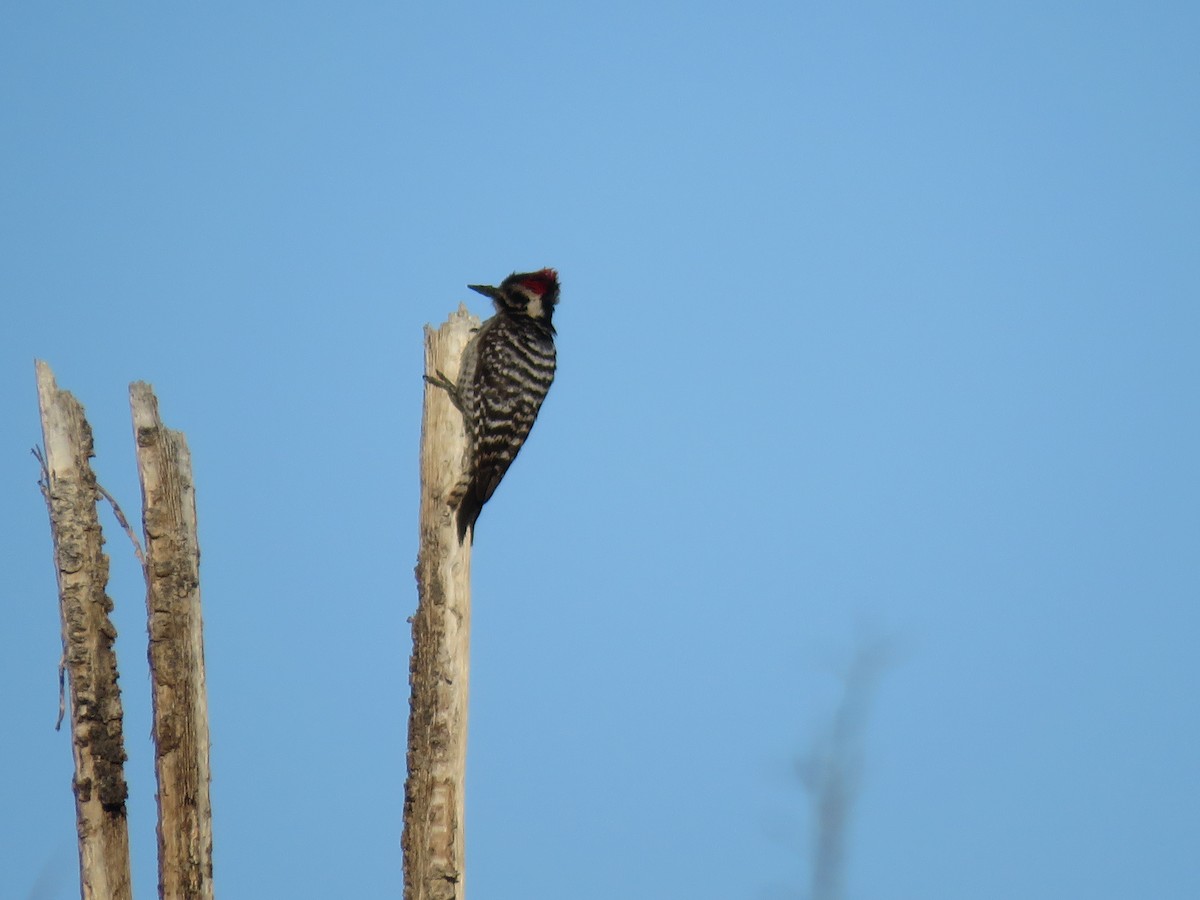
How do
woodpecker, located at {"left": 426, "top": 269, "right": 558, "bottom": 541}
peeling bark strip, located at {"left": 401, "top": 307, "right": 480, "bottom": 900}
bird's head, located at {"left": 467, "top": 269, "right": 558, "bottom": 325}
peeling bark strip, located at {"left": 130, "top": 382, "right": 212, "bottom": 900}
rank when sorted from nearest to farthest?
peeling bark strip, located at {"left": 130, "top": 382, "right": 212, "bottom": 900} → peeling bark strip, located at {"left": 401, "top": 307, "right": 480, "bottom": 900} → woodpecker, located at {"left": 426, "top": 269, "right": 558, "bottom": 541} → bird's head, located at {"left": 467, "top": 269, "right": 558, "bottom": 325}

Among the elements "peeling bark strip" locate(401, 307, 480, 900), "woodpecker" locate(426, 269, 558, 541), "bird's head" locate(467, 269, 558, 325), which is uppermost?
"bird's head" locate(467, 269, 558, 325)

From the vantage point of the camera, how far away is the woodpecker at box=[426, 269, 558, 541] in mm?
5138

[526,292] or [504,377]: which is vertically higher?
[526,292]

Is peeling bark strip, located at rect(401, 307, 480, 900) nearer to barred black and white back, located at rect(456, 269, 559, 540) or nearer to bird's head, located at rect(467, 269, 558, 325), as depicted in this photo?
barred black and white back, located at rect(456, 269, 559, 540)

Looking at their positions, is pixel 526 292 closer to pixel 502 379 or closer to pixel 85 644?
pixel 502 379

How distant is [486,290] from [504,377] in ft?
2.55

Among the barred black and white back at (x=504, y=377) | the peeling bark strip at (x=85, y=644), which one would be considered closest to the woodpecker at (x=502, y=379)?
the barred black and white back at (x=504, y=377)

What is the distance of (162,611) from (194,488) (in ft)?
1.52

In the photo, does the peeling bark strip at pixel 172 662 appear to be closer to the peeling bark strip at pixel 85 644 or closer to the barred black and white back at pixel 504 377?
the peeling bark strip at pixel 85 644

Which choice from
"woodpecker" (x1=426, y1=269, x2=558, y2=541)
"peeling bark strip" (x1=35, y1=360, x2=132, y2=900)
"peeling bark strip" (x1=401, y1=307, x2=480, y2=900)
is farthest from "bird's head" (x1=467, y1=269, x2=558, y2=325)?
"peeling bark strip" (x1=35, y1=360, x2=132, y2=900)

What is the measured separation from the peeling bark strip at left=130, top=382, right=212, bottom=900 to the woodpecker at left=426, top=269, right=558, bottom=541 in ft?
3.39

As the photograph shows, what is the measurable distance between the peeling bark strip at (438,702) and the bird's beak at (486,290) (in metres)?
1.23

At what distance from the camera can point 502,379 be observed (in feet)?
17.7

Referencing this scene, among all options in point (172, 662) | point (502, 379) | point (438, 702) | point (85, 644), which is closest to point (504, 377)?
point (502, 379)
